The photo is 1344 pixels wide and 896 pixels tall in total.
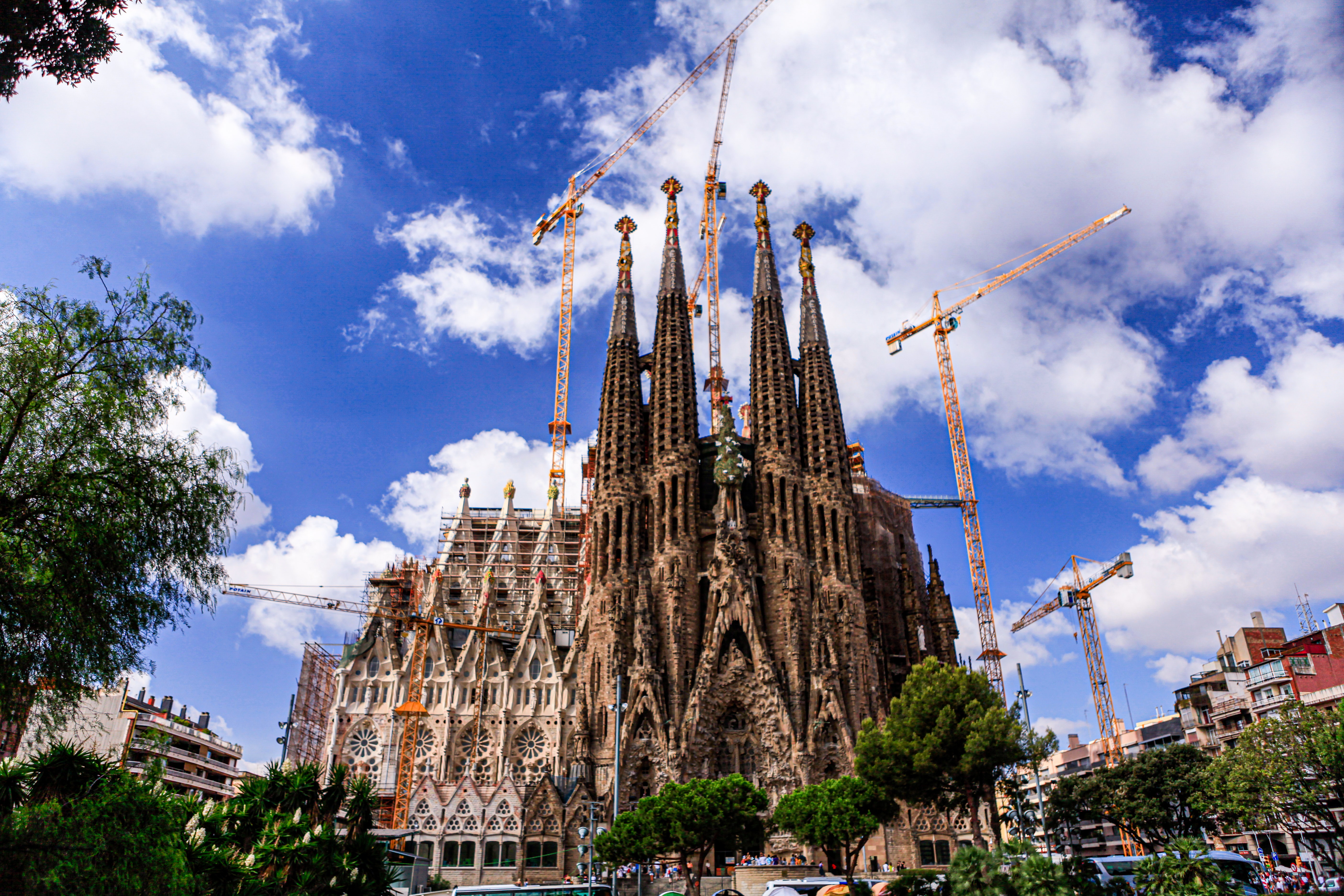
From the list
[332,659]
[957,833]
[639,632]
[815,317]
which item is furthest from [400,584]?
[957,833]

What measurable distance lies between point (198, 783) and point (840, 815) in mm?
57011

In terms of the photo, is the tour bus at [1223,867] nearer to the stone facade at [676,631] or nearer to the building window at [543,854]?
the stone facade at [676,631]

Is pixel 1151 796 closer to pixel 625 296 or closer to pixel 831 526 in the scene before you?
pixel 831 526

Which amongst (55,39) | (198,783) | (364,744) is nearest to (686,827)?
(55,39)

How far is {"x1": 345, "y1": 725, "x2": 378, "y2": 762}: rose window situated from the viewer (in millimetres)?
64625

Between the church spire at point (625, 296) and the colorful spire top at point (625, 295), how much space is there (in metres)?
0.02

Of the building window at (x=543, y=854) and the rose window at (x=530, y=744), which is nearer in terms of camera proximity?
the building window at (x=543, y=854)

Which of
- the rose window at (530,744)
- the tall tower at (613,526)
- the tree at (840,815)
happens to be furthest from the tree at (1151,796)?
the rose window at (530,744)

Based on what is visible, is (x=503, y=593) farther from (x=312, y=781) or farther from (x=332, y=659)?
(x=312, y=781)

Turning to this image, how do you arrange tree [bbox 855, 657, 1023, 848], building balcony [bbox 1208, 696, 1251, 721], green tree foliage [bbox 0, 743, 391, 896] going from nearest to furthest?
green tree foliage [bbox 0, 743, 391, 896] → tree [bbox 855, 657, 1023, 848] → building balcony [bbox 1208, 696, 1251, 721]

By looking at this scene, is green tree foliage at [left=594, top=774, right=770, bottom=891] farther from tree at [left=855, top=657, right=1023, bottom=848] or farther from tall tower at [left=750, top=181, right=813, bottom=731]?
tall tower at [left=750, top=181, right=813, bottom=731]

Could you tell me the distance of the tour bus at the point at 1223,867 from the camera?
23594 mm

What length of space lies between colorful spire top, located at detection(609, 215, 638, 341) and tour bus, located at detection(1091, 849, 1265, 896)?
50588 mm

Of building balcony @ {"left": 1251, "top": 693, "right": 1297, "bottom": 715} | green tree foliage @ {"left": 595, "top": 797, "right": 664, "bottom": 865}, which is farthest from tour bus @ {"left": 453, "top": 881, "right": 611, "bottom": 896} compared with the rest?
building balcony @ {"left": 1251, "top": 693, "right": 1297, "bottom": 715}
